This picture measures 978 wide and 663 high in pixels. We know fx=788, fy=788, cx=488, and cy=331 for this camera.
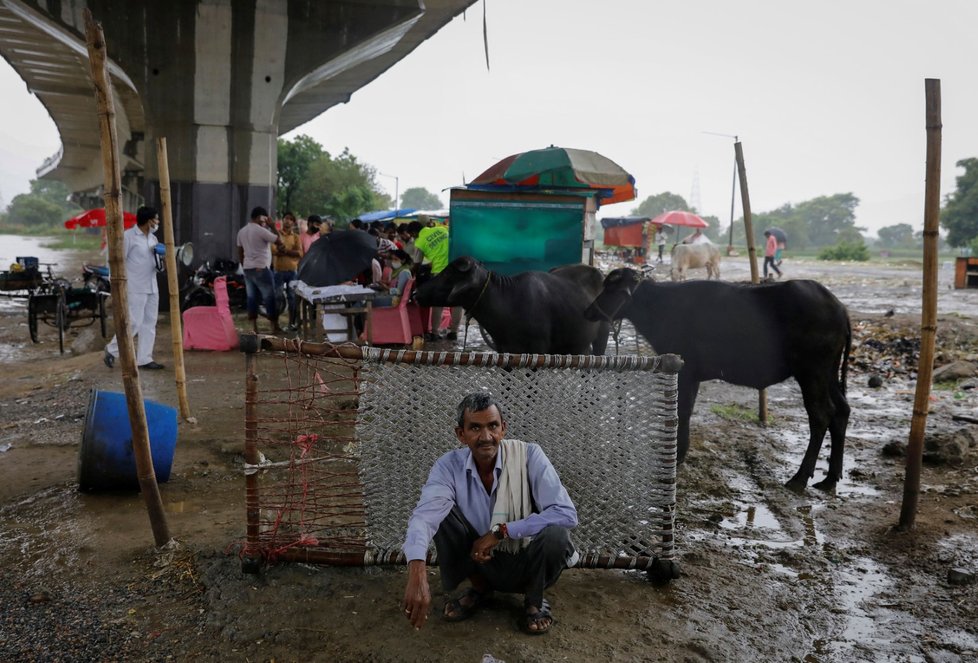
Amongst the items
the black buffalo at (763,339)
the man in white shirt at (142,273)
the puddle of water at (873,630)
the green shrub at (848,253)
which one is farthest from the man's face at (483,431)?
the green shrub at (848,253)

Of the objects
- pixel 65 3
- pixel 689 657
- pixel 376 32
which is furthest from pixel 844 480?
pixel 65 3

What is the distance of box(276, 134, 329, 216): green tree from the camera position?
122ft

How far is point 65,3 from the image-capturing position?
12.9m

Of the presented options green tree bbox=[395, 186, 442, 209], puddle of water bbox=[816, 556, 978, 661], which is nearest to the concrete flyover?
puddle of water bbox=[816, 556, 978, 661]

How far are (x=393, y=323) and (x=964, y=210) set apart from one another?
146 feet

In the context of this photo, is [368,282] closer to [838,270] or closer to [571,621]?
[571,621]

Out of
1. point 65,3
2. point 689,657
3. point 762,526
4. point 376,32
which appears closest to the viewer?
point 689,657

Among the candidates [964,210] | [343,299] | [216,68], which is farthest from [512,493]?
[964,210]

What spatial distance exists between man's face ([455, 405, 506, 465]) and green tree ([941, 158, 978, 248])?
47.3 m

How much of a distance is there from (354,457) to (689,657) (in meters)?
1.85

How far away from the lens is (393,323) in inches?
415

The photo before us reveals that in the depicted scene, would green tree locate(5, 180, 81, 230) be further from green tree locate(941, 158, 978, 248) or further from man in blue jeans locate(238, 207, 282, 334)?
man in blue jeans locate(238, 207, 282, 334)

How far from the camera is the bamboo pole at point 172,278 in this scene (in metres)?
5.79

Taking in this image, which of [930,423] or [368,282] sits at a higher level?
[368,282]
